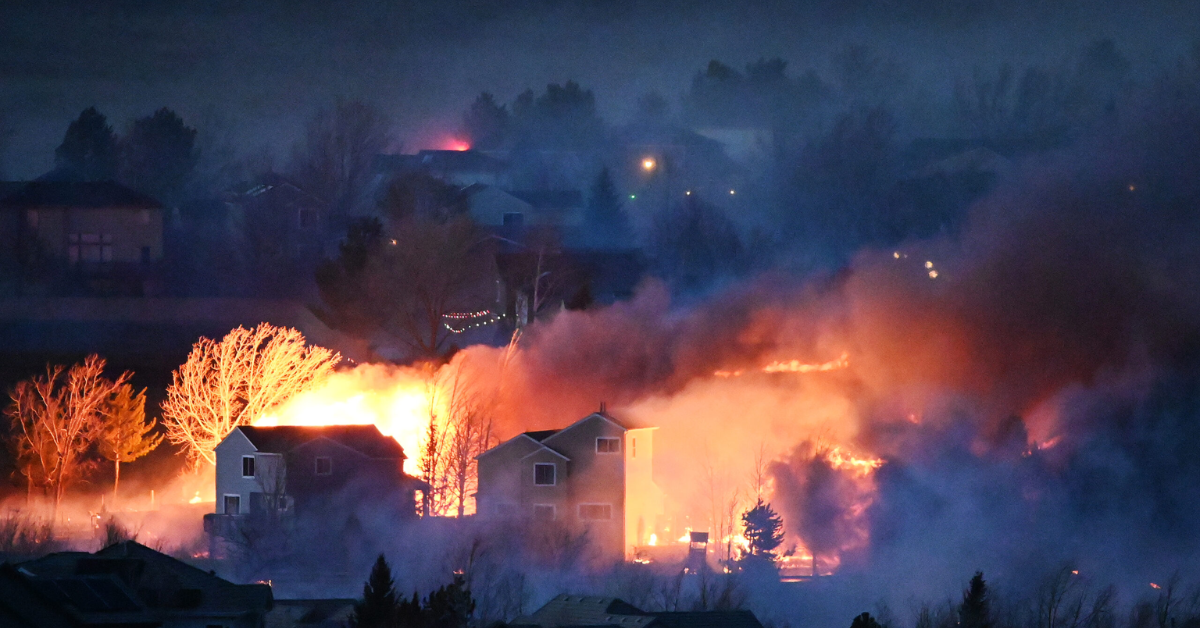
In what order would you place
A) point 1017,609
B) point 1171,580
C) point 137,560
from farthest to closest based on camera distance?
1. point 1171,580
2. point 1017,609
3. point 137,560

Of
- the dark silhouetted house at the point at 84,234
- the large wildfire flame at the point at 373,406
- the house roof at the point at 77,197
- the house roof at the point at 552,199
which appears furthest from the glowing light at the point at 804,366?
the house roof at the point at 552,199

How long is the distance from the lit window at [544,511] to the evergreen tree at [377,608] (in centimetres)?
1496

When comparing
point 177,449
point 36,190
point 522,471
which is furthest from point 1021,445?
point 36,190

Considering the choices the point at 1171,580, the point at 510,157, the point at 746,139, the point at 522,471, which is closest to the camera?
the point at 1171,580

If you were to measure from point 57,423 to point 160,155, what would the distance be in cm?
4191

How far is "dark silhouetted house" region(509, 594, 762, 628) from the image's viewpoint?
104 ft

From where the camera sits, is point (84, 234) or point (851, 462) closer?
point (851, 462)

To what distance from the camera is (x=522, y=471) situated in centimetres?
4712

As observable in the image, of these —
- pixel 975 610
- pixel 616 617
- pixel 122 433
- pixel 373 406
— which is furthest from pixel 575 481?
pixel 616 617

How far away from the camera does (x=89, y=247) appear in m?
65.6

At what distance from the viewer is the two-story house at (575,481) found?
4650 centimetres

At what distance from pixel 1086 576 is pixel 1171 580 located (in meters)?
2.00

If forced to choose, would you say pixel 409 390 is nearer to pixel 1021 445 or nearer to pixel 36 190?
pixel 1021 445

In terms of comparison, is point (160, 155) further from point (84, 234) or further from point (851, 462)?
point (851, 462)
